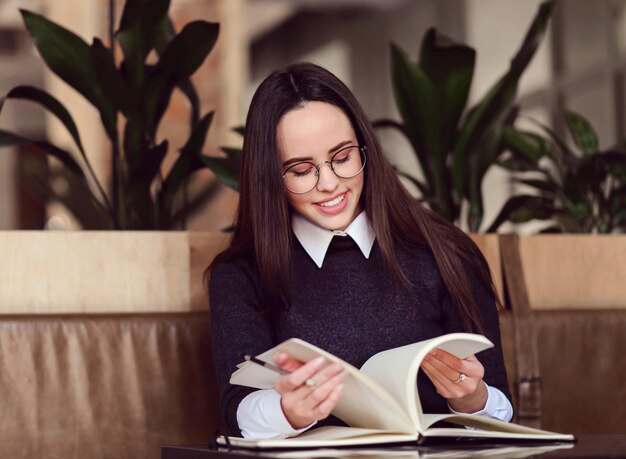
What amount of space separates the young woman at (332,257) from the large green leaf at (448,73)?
368 millimetres

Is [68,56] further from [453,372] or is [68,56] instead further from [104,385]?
[453,372]

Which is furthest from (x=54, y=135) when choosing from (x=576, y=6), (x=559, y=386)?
(x=559, y=386)

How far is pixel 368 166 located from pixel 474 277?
211 mm

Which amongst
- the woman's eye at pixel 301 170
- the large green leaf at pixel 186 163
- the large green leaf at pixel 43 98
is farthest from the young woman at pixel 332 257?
the large green leaf at pixel 43 98

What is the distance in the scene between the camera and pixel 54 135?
3.38 m

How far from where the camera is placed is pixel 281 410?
104 cm

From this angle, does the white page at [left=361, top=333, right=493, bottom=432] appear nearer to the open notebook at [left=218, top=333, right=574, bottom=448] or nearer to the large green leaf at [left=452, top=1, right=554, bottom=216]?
the open notebook at [left=218, top=333, right=574, bottom=448]

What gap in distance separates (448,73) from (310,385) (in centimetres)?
85

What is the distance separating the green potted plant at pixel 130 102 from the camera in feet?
4.91

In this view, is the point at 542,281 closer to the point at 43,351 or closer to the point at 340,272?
the point at 340,272

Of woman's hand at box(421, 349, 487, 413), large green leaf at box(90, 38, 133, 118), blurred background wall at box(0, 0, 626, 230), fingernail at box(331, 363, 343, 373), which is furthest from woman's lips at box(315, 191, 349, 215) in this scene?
blurred background wall at box(0, 0, 626, 230)

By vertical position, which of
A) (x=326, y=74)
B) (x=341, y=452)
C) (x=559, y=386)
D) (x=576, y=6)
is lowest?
(x=559, y=386)

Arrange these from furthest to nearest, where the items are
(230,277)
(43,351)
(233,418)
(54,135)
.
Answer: (54,135) → (43,351) → (230,277) → (233,418)

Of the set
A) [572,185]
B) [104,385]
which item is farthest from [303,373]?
[572,185]
